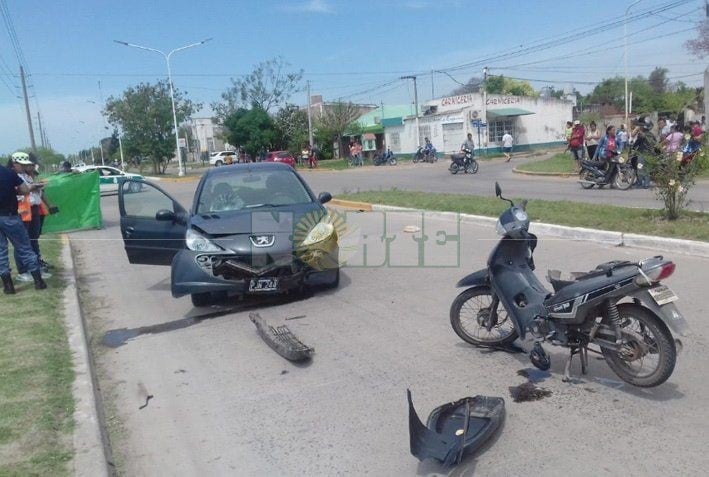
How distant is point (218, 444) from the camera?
→ 3.93m

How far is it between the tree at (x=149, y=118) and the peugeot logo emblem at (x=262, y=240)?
45329 mm

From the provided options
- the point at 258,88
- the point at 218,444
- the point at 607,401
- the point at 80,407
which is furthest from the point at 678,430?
the point at 258,88

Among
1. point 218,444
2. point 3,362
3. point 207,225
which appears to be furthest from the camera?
point 207,225

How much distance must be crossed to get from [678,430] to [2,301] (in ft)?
23.2

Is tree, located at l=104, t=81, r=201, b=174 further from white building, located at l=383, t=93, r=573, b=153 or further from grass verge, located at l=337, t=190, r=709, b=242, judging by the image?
grass verge, located at l=337, t=190, r=709, b=242

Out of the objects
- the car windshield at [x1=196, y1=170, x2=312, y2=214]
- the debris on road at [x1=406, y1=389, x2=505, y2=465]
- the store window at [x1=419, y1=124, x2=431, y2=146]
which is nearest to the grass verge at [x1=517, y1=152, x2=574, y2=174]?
the car windshield at [x1=196, y1=170, x2=312, y2=214]

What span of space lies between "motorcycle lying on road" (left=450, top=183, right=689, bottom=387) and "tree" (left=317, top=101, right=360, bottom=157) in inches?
2038

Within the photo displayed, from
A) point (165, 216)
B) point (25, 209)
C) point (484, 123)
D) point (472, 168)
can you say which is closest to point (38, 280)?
point (25, 209)

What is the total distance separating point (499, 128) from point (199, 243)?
1645 inches

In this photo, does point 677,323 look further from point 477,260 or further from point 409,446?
point 477,260

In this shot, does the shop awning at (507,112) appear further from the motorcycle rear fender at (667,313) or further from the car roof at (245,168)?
the motorcycle rear fender at (667,313)

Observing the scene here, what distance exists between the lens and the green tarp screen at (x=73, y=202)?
14.7 metres

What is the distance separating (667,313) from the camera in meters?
3.92

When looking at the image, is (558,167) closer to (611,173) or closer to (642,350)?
(611,173)
